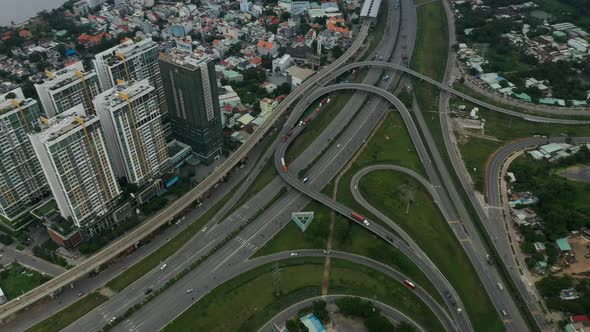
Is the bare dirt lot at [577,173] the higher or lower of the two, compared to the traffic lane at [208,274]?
higher

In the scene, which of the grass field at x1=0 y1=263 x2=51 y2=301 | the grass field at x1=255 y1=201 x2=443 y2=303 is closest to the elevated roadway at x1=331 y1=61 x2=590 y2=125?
the grass field at x1=255 y1=201 x2=443 y2=303

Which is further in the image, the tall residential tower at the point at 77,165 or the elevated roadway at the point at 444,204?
the elevated roadway at the point at 444,204

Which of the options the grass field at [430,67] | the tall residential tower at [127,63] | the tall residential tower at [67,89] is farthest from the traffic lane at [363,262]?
the tall residential tower at [67,89]

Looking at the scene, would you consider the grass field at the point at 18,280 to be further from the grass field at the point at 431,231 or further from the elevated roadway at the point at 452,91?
the elevated roadway at the point at 452,91

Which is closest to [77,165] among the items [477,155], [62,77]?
[62,77]

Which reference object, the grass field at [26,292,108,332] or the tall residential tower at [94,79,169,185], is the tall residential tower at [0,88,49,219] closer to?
the tall residential tower at [94,79,169,185]

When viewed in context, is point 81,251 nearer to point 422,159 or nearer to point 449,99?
point 422,159
